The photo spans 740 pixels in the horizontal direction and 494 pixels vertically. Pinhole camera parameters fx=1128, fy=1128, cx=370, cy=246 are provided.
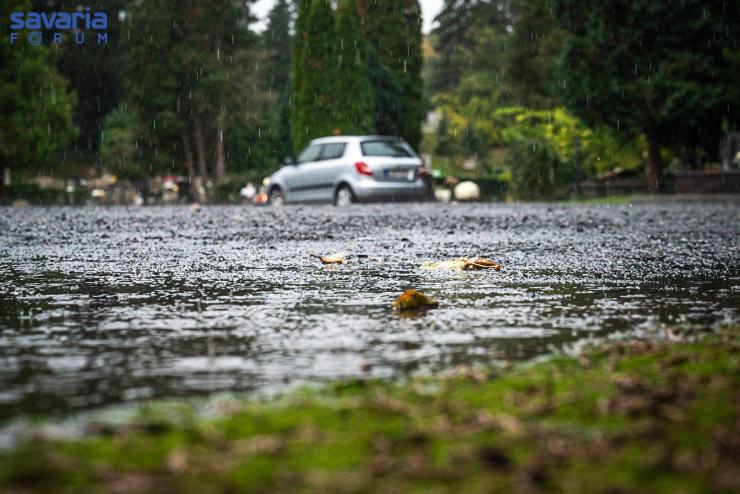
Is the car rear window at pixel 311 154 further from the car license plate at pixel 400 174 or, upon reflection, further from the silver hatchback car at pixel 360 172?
the car license plate at pixel 400 174

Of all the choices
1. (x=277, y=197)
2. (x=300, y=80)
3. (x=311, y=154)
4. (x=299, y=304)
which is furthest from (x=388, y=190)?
(x=299, y=304)

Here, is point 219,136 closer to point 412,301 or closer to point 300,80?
point 300,80

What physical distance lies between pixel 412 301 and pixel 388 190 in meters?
20.4

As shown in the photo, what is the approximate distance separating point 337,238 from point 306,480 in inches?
410

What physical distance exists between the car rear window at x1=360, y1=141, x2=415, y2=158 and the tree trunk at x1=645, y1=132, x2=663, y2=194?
36.0ft

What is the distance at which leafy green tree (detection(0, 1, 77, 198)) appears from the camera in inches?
1737

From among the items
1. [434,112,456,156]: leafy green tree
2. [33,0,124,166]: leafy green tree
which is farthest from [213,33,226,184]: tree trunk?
[434,112,456,156]: leafy green tree

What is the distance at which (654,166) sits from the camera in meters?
35.2

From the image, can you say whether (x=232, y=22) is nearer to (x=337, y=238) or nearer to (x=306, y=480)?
(x=337, y=238)

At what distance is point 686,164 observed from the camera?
131ft

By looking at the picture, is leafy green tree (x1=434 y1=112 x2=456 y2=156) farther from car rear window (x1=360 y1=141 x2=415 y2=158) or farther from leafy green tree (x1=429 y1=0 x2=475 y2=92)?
car rear window (x1=360 y1=141 x2=415 y2=158)

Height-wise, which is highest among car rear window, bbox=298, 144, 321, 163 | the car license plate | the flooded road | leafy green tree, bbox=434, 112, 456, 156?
leafy green tree, bbox=434, 112, 456, 156

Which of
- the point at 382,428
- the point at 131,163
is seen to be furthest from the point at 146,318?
the point at 131,163

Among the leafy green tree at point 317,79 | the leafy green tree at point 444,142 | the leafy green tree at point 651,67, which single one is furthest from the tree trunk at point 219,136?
the leafy green tree at point 651,67
